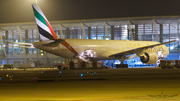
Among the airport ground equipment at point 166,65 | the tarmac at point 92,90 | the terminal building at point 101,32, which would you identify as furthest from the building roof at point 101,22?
the tarmac at point 92,90

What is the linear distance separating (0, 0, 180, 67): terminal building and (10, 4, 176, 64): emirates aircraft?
1059 centimetres

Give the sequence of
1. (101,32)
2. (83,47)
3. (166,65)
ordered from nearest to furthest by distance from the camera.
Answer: (166,65) → (83,47) → (101,32)

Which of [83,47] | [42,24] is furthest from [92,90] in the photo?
[83,47]

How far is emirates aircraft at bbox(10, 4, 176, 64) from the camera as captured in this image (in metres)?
25.7

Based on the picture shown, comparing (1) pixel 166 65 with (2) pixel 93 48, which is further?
(2) pixel 93 48

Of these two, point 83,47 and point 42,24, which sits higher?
point 42,24

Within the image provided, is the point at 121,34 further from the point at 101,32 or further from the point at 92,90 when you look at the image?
the point at 92,90

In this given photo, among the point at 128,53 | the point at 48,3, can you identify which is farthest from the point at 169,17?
the point at 48,3

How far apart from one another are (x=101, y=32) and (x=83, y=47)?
1915cm

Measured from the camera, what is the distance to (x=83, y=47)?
97.4 feet

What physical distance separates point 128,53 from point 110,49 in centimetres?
273

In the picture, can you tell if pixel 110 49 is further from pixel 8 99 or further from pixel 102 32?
pixel 8 99

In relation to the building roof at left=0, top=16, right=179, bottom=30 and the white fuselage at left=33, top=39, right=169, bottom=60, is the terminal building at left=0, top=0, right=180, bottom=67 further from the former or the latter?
the white fuselage at left=33, top=39, right=169, bottom=60

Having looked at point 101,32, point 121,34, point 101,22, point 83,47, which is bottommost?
point 83,47
